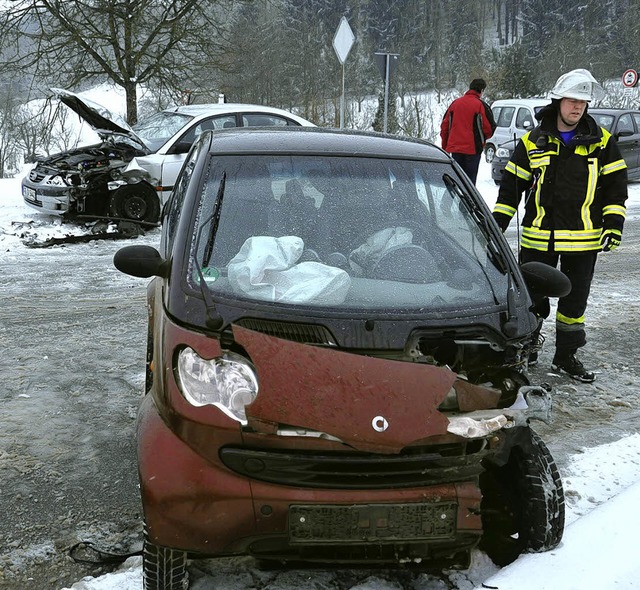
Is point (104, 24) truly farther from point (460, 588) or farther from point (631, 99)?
point (631, 99)

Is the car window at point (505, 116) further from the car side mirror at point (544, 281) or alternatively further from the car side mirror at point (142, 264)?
the car side mirror at point (142, 264)

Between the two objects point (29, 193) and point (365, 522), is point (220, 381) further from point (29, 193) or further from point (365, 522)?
point (29, 193)

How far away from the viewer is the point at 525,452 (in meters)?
2.79

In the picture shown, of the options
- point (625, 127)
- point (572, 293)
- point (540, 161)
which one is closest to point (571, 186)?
point (540, 161)

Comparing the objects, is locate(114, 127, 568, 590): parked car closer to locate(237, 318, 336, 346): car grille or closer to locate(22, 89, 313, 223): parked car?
locate(237, 318, 336, 346): car grille

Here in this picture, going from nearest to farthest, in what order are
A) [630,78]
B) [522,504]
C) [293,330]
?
[293,330] < [522,504] < [630,78]

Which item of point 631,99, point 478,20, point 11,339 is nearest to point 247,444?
point 11,339

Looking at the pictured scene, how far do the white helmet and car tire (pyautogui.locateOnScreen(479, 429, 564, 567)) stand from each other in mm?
2485

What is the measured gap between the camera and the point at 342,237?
322 cm

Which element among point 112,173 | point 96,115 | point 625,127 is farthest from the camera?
point 625,127

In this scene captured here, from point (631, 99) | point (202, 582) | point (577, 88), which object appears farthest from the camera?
point (631, 99)

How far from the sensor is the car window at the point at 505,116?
18.9 m

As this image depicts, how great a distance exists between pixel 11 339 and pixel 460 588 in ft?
13.1

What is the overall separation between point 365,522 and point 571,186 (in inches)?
124
